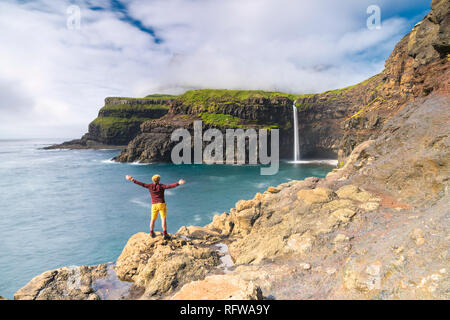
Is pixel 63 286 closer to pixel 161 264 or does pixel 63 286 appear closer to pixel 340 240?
pixel 161 264

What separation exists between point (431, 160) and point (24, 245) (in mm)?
34215

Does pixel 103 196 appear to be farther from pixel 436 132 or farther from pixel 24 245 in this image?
pixel 436 132

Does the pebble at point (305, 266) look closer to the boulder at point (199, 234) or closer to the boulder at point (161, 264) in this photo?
the boulder at point (161, 264)

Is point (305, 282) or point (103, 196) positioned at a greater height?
point (305, 282)

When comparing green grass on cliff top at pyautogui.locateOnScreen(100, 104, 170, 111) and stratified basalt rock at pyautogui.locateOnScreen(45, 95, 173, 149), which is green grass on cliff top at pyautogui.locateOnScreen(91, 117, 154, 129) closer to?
stratified basalt rock at pyautogui.locateOnScreen(45, 95, 173, 149)

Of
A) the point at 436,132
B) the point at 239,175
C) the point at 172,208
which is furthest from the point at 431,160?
the point at 239,175

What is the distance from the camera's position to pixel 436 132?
12.7 meters

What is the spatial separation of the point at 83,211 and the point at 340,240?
3833 cm

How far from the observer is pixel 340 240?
31.1ft

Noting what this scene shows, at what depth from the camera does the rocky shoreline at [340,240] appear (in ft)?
21.6

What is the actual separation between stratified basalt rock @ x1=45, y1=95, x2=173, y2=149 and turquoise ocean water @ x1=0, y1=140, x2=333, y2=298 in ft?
303

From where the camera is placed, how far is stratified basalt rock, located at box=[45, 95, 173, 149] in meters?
158

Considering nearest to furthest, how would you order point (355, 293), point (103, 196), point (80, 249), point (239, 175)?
point (355, 293) → point (80, 249) → point (103, 196) → point (239, 175)

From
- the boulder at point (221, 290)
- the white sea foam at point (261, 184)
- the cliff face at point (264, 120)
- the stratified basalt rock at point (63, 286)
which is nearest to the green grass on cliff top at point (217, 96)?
the cliff face at point (264, 120)
